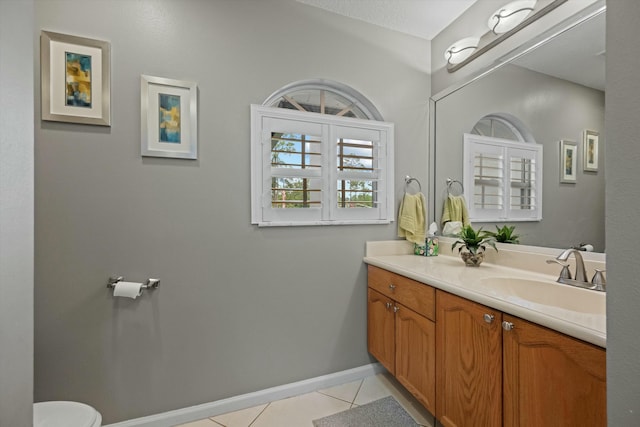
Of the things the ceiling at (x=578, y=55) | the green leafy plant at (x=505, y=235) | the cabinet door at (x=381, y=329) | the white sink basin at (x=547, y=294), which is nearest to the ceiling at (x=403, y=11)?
the ceiling at (x=578, y=55)

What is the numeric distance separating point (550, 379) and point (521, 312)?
0.21 metres

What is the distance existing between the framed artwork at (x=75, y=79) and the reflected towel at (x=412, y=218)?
6.23 feet

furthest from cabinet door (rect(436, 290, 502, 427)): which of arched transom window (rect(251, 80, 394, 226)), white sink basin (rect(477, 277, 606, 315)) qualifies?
arched transom window (rect(251, 80, 394, 226))

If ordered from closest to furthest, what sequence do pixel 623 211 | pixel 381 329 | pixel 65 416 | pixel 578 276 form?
pixel 623 211
pixel 65 416
pixel 578 276
pixel 381 329

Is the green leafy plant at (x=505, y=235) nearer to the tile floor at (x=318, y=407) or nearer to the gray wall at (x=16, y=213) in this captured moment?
the tile floor at (x=318, y=407)

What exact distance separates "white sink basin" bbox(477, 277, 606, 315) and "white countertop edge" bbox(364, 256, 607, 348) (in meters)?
0.04

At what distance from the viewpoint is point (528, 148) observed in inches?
62.5

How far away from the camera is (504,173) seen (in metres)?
1.76

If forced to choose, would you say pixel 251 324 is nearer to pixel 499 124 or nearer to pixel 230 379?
pixel 230 379

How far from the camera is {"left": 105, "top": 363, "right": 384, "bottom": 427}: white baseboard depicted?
5.05 feet

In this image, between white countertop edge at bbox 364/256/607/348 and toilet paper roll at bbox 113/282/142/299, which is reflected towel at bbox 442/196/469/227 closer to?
white countertop edge at bbox 364/256/607/348

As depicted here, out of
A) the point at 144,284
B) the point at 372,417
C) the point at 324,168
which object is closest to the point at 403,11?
the point at 324,168

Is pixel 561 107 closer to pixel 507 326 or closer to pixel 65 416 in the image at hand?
pixel 507 326

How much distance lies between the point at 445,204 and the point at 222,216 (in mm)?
1606
